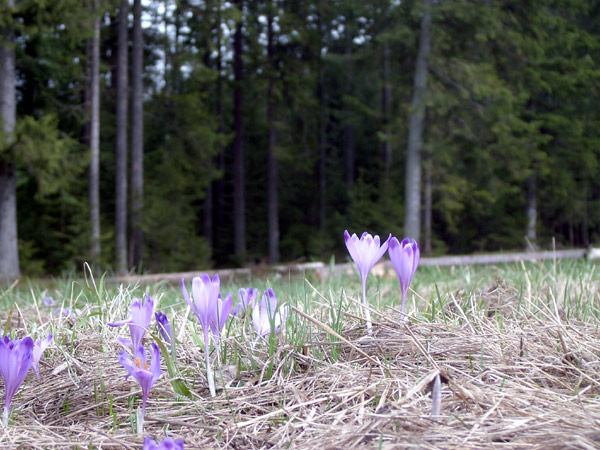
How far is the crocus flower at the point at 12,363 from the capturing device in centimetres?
122

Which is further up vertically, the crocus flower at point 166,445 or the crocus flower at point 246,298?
the crocus flower at point 246,298

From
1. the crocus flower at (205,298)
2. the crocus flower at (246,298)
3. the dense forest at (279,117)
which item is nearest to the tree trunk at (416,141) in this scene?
the dense forest at (279,117)

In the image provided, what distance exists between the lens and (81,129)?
51.6 ft

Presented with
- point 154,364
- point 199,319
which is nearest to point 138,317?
point 199,319

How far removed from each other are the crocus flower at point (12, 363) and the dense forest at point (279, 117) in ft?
28.3

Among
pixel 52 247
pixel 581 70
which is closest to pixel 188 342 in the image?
pixel 52 247

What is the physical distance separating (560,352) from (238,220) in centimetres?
1652

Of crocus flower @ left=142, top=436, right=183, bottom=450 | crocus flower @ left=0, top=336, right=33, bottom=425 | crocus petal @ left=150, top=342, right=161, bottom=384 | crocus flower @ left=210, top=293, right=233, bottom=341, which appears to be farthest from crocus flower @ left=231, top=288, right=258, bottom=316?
crocus flower @ left=142, top=436, right=183, bottom=450

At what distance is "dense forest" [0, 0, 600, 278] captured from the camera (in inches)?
458

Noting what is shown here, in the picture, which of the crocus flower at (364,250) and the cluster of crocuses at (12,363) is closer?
the cluster of crocuses at (12,363)

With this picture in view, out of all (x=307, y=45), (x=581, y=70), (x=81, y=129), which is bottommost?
(x=81, y=129)

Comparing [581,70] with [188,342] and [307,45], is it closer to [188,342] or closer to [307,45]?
[307,45]

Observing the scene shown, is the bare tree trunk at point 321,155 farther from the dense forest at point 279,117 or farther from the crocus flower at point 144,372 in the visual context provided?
the crocus flower at point 144,372

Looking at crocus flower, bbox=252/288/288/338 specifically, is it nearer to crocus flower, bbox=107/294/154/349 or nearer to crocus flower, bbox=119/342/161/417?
crocus flower, bbox=107/294/154/349
